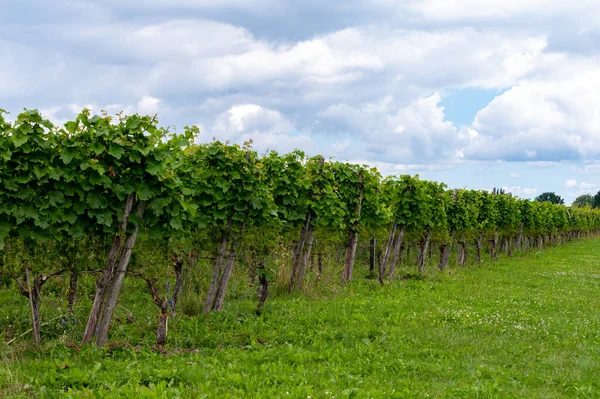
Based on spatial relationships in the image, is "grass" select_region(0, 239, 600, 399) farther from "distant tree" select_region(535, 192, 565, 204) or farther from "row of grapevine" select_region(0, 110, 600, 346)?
"distant tree" select_region(535, 192, 565, 204)

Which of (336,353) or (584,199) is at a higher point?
(584,199)

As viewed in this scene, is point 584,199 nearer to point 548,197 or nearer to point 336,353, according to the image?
point 548,197

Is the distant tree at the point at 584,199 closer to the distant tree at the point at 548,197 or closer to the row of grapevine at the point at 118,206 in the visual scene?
the distant tree at the point at 548,197

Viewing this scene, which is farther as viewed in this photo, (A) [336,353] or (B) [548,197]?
(B) [548,197]

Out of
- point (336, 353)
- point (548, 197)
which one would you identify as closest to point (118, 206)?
point (336, 353)

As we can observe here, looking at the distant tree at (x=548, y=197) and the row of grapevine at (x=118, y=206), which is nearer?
the row of grapevine at (x=118, y=206)

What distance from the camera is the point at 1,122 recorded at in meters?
7.91

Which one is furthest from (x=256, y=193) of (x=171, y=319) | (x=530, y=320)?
(x=530, y=320)

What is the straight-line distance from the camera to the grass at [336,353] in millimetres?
6590

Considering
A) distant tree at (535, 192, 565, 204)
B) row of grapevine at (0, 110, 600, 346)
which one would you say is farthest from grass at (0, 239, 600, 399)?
distant tree at (535, 192, 565, 204)

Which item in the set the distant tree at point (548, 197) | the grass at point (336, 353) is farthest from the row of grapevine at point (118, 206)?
the distant tree at point (548, 197)

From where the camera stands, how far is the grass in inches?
259

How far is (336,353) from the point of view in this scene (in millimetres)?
8617

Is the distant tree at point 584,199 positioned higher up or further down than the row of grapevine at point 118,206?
higher up
